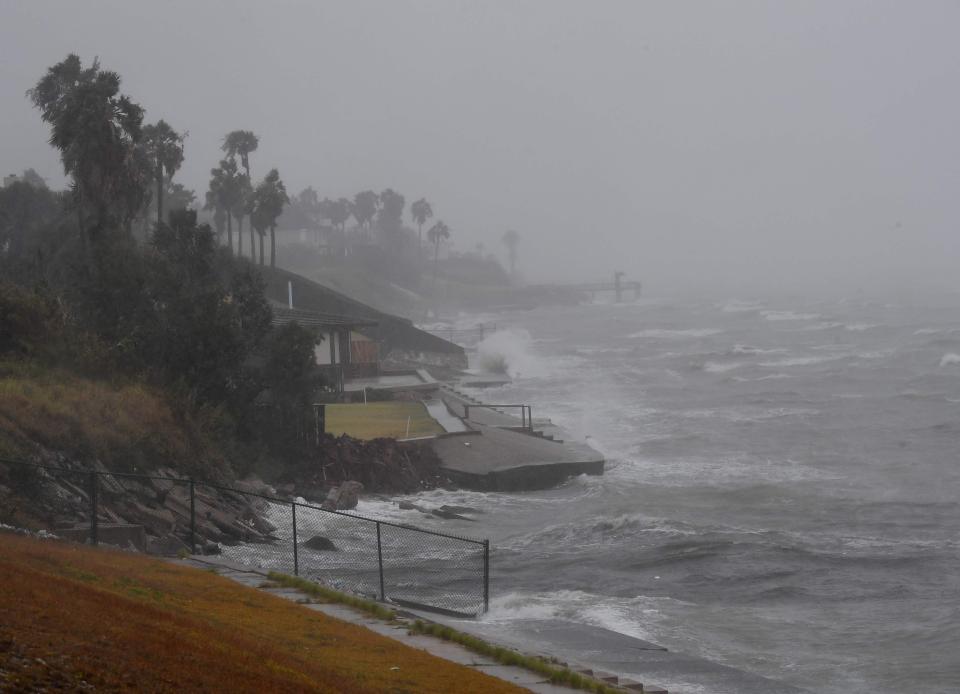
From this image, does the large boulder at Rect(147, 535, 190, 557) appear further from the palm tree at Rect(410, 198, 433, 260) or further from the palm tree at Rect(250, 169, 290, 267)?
the palm tree at Rect(410, 198, 433, 260)

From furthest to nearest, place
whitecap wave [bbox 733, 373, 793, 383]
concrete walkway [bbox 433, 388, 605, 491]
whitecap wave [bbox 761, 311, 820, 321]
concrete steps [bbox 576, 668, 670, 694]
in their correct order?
whitecap wave [bbox 761, 311, 820, 321]
whitecap wave [bbox 733, 373, 793, 383]
concrete walkway [bbox 433, 388, 605, 491]
concrete steps [bbox 576, 668, 670, 694]

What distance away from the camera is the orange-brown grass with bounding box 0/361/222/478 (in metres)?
22.0

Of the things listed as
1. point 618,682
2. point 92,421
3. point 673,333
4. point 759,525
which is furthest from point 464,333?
point 618,682

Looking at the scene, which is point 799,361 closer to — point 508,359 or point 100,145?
point 508,359

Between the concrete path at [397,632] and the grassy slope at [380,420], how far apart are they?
18.3 meters

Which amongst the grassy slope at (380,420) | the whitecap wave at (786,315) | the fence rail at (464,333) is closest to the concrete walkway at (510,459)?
the grassy slope at (380,420)

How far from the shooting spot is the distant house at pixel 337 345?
4922 cm

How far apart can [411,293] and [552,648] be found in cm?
15730

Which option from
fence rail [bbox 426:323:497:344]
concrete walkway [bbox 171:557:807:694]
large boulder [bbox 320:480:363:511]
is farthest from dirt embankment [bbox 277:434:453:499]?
fence rail [bbox 426:323:497:344]

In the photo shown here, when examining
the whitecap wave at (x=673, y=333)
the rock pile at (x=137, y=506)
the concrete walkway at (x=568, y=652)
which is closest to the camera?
the concrete walkway at (x=568, y=652)

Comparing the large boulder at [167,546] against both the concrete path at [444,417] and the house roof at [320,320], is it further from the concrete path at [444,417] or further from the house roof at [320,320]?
the house roof at [320,320]

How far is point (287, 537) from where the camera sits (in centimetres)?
2342

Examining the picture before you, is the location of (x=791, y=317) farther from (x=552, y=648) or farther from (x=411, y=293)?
(x=552, y=648)

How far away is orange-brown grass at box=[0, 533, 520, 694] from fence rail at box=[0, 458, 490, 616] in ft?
7.50
